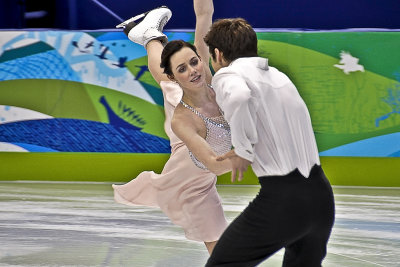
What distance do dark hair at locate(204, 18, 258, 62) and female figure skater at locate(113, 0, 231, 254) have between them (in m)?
0.35

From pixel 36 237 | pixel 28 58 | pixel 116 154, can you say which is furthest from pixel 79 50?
pixel 36 237

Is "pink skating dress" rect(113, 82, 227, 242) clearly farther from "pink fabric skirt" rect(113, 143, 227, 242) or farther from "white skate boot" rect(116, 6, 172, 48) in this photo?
"white skate boot" rect(116, 6, 172, 48)

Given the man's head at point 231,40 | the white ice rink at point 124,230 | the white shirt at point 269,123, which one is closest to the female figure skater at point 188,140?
the white shirt at point 269,123

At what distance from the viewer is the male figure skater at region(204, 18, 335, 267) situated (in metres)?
2.18

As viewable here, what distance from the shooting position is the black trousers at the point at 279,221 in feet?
7.18

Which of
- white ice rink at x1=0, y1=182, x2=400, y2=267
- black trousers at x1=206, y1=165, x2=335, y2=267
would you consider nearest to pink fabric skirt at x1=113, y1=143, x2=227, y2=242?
black trousers at x1=206, y1=165, x2=335, y2=267

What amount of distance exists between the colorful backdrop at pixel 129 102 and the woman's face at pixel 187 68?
4052mm

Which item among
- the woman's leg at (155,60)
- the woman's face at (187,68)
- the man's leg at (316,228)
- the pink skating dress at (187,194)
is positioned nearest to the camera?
the man's leg at (316,228)

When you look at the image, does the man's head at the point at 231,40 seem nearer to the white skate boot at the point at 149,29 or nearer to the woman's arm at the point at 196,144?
the woman's arm at the point at 196,144

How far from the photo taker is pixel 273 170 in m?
2.20

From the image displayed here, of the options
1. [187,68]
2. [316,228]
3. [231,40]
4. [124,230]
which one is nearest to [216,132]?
[187,68]

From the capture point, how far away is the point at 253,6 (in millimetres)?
8727

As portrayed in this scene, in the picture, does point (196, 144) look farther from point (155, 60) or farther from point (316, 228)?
point (155, 60)

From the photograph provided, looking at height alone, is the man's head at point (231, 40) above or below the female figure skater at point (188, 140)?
above
